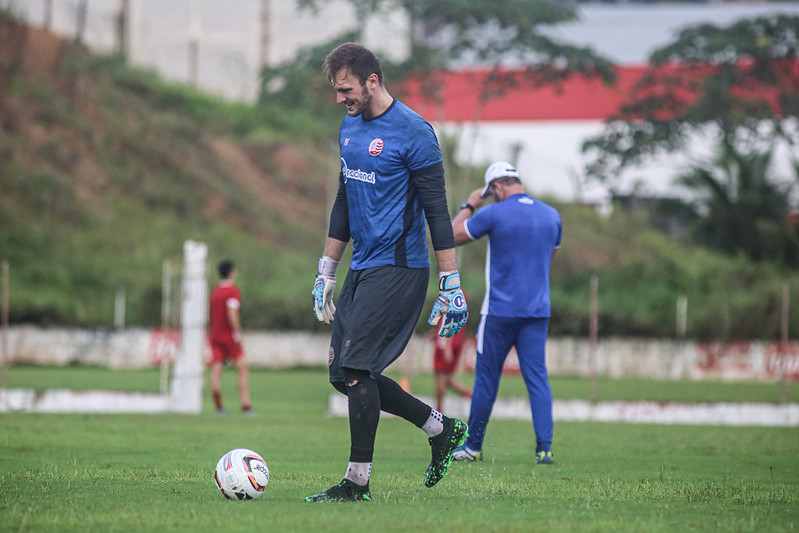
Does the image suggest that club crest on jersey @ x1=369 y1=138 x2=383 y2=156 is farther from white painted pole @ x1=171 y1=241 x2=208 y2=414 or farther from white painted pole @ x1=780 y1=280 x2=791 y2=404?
white painted pole @ x1=780 y1=280 x2=791 y2=404

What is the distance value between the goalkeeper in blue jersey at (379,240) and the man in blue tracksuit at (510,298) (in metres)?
2.52

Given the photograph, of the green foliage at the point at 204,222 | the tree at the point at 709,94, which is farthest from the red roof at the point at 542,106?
the tree at the point at 709,94

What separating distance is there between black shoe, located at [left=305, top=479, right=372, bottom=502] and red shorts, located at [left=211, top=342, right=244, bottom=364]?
9.61 m

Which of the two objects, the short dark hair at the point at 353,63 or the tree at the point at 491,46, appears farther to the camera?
the tree at the point at 491,46

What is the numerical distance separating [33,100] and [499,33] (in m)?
15.4

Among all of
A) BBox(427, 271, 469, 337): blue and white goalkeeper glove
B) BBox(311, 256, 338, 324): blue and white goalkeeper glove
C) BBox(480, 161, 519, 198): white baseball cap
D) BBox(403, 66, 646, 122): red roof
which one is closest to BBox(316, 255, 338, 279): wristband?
BBox(311, 256, 338, 324): blue and white goalkeeper glove

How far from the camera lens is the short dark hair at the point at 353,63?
20.4 feet

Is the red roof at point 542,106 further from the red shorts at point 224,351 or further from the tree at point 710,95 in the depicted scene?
the red shorts at point 224,351

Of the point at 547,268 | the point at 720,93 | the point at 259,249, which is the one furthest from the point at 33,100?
the point at 547,268

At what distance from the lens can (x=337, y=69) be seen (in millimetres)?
6219

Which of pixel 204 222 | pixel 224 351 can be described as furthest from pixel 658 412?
pixel 204 222

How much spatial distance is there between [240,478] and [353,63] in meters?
2.20

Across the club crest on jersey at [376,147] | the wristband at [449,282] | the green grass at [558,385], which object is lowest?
the green grass at [558,385]

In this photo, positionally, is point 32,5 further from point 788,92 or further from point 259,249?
point 788,92
